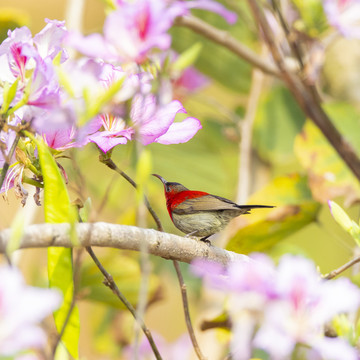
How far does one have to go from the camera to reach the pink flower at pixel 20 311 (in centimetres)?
17

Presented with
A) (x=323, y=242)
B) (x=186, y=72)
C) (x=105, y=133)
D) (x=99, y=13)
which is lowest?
(x=323, y=242)

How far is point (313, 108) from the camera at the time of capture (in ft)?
1.82

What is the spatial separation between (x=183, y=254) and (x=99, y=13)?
1.12 m

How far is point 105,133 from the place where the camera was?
0.31 m

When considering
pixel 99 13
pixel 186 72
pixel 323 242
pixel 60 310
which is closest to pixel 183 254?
pixel 60 310

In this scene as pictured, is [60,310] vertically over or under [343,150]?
under

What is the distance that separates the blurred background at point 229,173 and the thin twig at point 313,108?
6cm

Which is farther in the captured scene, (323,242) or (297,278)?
(323,242)

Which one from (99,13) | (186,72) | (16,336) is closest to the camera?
(16,336)

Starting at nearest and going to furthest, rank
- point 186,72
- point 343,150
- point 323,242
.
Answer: point 343,150
point 186,72
point 323,242

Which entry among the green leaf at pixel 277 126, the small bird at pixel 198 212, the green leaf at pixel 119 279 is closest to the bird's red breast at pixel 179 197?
the small bird at pixel 198 212

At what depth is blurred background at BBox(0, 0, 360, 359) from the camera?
64 cm

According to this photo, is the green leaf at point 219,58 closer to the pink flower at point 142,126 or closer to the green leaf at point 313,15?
the green leaf at point 313,15

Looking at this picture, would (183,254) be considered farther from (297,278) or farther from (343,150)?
(343,150)
